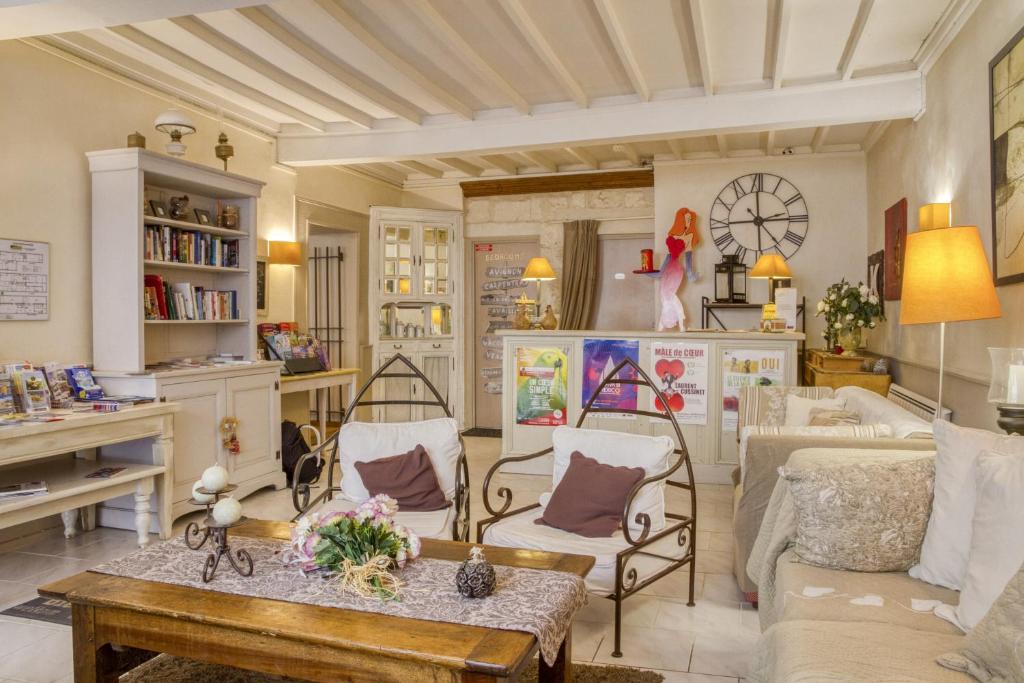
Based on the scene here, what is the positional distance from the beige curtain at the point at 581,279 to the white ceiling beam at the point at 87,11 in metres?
5.09

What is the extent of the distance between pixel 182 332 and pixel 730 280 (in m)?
4.89

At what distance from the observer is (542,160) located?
292 inches

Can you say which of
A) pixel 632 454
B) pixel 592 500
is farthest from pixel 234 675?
pixel 632 454

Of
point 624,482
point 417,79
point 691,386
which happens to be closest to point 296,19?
point 417,79

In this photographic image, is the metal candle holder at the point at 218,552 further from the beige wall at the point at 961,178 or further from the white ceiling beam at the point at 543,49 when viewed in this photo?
the beige wall at the point at 961,178

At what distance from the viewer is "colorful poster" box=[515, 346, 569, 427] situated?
232 inches

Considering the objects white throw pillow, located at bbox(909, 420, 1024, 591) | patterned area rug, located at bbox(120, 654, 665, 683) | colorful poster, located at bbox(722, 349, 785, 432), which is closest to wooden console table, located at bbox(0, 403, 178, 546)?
patterned area rug, located at bbox(120, 654, 665, 683)

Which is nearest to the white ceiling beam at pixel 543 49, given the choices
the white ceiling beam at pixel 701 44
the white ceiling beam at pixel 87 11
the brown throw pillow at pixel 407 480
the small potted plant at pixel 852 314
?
the white ceiling beam at pixel 701 44

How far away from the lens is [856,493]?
2.28m

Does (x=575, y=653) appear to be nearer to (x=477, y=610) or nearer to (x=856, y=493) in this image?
(x=477, y=610)

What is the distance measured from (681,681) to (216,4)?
3.25 metres

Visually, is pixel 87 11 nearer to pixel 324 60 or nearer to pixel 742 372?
pixel 324 60

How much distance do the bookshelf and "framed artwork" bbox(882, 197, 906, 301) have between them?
470 cm

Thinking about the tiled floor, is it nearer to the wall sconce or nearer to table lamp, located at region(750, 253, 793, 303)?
the wall sconce
